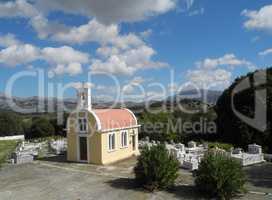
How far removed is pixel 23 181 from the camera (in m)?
22.5

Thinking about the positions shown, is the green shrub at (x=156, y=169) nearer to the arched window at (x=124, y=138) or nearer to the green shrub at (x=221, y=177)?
the green shrub at (x=221, y=177)

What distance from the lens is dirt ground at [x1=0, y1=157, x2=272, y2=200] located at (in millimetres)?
18578

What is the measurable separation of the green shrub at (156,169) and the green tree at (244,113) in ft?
57.4

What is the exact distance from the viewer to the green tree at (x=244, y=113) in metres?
34.6

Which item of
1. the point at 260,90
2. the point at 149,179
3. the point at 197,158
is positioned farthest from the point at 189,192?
the point at 260,90

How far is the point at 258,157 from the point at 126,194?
45.7ft

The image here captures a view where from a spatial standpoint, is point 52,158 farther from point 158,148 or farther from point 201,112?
point 201,112

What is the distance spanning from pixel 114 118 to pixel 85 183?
30.7 feet

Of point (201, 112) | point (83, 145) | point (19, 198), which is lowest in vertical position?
point (19, 198)

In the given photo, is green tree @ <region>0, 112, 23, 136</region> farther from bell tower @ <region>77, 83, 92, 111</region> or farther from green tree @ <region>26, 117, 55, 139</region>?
bell tower @ <region>77, 83, 92, 111</region>

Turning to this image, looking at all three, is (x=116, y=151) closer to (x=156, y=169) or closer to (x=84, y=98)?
(x=84, y=98)

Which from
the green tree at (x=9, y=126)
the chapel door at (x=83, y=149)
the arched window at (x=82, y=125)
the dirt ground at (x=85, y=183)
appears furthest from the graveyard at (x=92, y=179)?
the green tree at (x=9, y=126)

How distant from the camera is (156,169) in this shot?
19375 mm

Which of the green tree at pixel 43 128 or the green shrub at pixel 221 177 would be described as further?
the green tree at pixel 43 128
